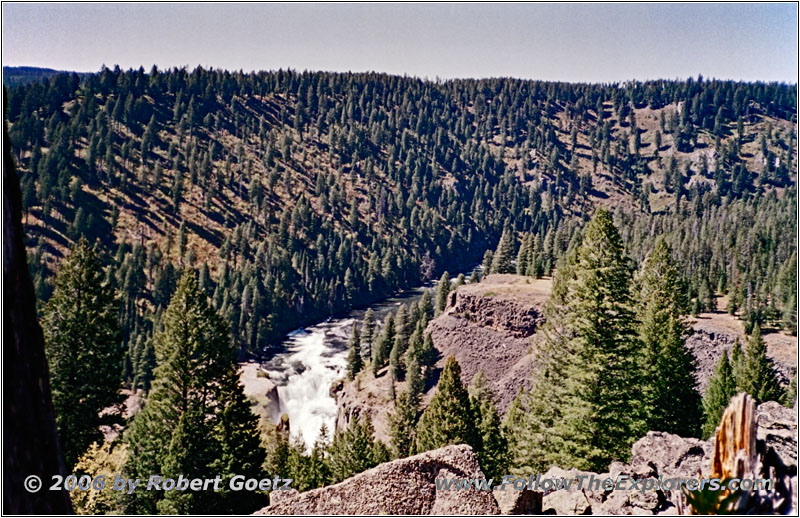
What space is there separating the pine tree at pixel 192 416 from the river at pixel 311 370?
41.0m

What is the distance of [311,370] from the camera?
11994cm

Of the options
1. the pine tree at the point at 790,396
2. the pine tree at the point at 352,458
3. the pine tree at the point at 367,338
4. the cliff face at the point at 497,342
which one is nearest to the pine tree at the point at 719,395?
the pine tree at the point at 790,396

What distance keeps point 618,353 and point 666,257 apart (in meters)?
25.8

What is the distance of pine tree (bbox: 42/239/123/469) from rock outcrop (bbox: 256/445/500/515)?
63.0 ft

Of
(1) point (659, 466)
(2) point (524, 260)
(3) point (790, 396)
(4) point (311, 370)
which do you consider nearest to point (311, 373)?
(4) point (311, 370)

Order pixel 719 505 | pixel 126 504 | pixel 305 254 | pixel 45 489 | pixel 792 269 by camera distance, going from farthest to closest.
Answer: pixel 305 254, pixel 792 269, pixel 126 504, pixel 719 505, pixel 45 489

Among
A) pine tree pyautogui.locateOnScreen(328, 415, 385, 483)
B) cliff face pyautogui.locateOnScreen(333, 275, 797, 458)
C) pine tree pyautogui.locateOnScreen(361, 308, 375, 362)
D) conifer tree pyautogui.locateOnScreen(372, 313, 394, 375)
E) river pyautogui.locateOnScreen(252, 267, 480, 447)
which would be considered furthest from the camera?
pine tree pyautogui.locateOnScreen(361, 308, 375, 362)

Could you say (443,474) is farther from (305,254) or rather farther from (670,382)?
(305,254)

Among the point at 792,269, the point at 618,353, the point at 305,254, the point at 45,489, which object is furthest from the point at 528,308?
the point at 305,254

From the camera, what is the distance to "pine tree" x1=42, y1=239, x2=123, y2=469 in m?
A: 30.1

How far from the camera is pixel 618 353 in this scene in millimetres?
27094

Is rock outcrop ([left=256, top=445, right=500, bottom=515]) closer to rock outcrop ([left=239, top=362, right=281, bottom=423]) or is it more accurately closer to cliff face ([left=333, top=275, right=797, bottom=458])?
cliff face ([left=333, top=275, right=797, bottom=458])

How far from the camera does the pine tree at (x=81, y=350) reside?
3012 centimetres

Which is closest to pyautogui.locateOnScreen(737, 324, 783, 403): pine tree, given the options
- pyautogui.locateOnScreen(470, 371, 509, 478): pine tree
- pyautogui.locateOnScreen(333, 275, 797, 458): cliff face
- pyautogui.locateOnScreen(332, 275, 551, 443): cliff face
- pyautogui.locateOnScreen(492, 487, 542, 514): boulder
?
pyautogui.locateOnScreen(470, 371, 509, 478): pine tree
